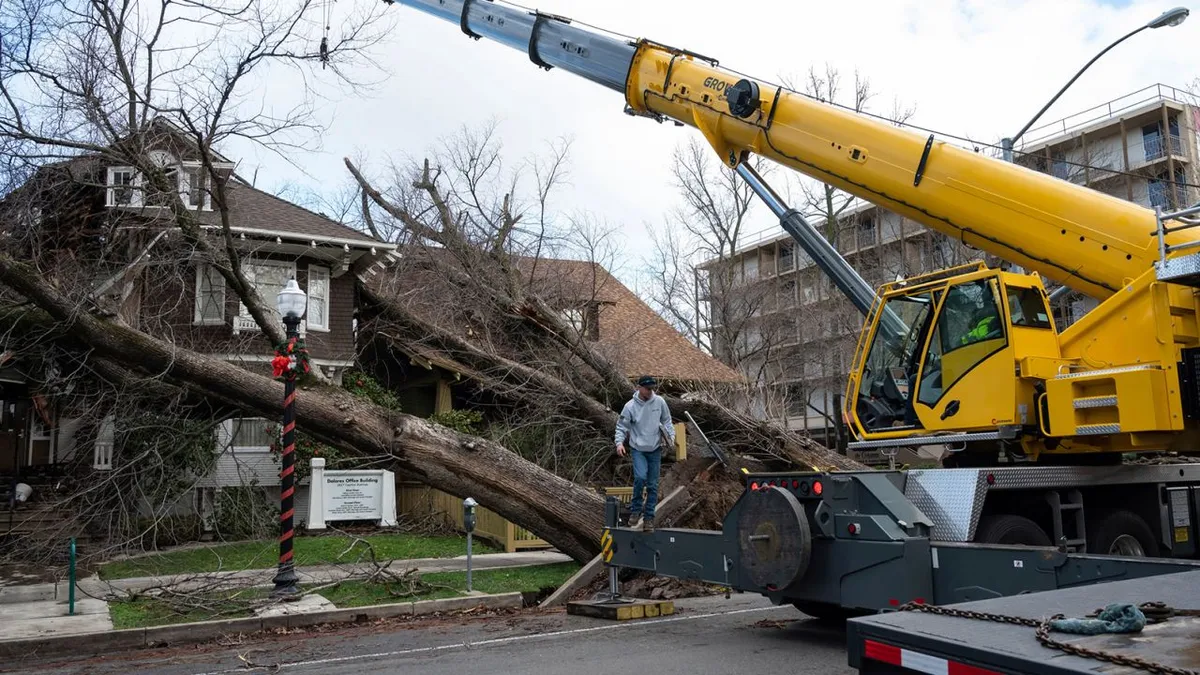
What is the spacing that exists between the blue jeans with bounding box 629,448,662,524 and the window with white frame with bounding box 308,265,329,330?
48.5ft

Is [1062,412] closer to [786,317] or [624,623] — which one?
[624,623]

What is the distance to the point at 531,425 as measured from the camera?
17125mm

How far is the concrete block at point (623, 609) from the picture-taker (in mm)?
9457

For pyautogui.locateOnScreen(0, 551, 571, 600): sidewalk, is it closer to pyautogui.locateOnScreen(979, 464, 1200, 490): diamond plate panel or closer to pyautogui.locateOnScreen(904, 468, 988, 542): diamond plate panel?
pyautogui.locateOnScreen(904, 468, 988, 542): diamond plate panel

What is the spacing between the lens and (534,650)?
312 inches

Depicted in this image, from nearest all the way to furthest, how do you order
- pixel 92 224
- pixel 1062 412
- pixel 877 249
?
pixel 1062 412 < pixel 92 224 < pixel 877 249

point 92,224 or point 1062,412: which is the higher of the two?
point 92,224

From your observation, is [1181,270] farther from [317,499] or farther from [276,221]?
[276,221]

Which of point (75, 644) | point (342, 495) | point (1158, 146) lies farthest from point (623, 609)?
point (1158, 146)

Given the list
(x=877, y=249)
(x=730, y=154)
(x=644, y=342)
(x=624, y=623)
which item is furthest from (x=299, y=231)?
(x=877, y=249)

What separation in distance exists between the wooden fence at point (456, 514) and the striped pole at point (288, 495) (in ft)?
11.7

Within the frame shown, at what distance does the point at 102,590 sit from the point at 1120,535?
1159 centimetres

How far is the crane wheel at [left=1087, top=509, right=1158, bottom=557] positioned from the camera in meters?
8.15

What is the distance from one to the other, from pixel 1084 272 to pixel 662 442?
428 cm
